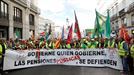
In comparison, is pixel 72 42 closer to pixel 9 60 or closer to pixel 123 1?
pixel 9 60

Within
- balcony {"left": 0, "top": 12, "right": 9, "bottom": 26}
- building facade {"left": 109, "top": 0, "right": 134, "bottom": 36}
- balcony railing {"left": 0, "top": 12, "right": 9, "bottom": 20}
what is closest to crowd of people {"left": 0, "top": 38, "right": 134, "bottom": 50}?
balcony {"left": 0, "top": 12, "right": 9, "bottom": 26}

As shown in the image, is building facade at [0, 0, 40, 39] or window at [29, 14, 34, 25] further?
window at [29, 14, 34, 25]

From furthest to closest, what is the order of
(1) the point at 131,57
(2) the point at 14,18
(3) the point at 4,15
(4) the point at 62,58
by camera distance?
(2) the point at 14,18
(3) the point at 4,15
(4) the point at 62,58
(1) the point at 131,57

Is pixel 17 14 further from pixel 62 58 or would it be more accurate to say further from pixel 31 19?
pixel 62 58

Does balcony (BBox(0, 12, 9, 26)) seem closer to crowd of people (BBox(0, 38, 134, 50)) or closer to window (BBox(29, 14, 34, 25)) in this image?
crowd of people (BBox(0, 38, 134, 50))

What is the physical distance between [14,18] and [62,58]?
22600mm

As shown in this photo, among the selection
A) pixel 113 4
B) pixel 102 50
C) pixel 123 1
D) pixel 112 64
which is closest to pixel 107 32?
pixel 102 50

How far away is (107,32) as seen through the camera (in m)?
14.8

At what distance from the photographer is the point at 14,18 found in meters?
35.7

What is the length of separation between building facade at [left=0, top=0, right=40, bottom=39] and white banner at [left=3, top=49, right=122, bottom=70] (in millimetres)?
12454

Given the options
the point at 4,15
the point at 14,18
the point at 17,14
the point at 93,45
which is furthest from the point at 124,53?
the point at 17,14

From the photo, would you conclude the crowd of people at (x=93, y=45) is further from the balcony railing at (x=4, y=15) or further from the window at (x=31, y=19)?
the window at (x=31, y=19)

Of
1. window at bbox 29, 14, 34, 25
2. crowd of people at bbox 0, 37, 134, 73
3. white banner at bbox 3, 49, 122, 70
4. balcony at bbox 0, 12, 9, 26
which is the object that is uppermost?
window at bbox 29, 14, 34, 25

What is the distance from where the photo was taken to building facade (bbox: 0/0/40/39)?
3070cm
